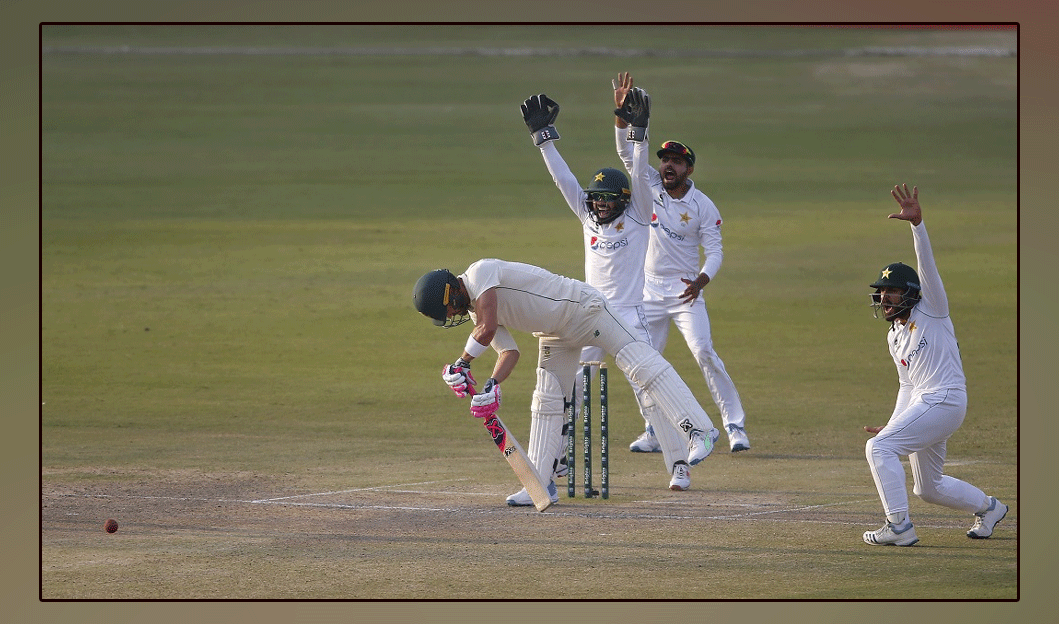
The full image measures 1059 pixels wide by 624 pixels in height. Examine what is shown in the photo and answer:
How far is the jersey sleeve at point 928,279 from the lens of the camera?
6402 millimetres

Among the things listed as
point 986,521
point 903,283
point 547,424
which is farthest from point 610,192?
A: point 986,521

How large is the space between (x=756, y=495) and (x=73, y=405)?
5.57 m

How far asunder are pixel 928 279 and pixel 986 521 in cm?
125

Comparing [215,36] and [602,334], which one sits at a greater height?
[215,36]

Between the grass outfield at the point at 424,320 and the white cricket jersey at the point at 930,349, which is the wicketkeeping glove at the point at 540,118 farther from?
the white cricket jersey at the point at 930,349

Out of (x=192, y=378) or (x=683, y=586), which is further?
(x=192, y=378)

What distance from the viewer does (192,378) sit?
11.9 m

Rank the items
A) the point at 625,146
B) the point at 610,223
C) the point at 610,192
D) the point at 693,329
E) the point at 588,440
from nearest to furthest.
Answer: the point at 588,440 → the point at 625,146 → the point at 610,192 → the point at 610,223 → the point at 693,329

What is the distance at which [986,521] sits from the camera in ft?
22.7

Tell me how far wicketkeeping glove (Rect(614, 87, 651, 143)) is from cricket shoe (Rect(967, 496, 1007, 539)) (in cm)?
266

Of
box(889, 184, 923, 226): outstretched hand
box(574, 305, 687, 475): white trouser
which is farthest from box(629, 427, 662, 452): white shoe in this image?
box(889, 184, 923, 226): outstretched hand

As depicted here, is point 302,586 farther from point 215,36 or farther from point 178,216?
point 215,36

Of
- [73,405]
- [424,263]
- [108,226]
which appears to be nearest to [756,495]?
[73,405]

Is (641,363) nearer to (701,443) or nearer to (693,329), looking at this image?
(701,443)
